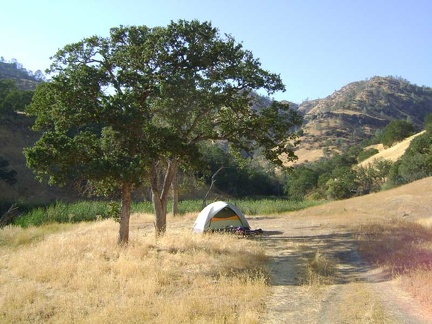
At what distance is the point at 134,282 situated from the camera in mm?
10234

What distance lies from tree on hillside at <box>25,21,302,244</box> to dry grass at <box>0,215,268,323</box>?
8.13 ft

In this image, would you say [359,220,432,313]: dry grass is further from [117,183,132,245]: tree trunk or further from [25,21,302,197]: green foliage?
[117,183,132,245]: tree trunk

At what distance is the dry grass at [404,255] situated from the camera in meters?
9.41

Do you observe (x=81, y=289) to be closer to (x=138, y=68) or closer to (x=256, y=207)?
(x=138, y=68)

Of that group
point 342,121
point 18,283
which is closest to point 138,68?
point 18,283

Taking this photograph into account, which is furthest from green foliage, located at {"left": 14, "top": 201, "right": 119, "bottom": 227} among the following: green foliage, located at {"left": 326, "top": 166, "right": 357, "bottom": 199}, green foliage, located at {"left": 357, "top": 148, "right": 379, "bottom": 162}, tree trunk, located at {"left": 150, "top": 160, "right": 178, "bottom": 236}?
green foliage, located at {"left": 357, "top": 148, "right": 379, "bottom": 162}

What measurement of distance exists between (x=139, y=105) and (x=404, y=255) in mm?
10943

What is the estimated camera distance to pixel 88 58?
50.1 feet

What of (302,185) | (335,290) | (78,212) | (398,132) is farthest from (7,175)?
(398,132)

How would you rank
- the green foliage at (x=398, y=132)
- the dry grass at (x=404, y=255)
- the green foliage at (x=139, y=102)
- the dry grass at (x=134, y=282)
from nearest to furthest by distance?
the dry grass at (x=134, y=282), the dry grass at (x=404, y=255), the green foliage at (x=139, y=102), the green foliage at (x=398, y=132)

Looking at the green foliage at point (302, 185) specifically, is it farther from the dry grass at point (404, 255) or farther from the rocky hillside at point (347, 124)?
the dry grass at point (404, 255)

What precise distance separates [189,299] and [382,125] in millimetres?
176623

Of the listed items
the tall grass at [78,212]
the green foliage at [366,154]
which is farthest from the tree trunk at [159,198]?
the green foliage at [366,154]

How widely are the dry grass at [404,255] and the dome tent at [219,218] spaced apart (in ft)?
21.3
